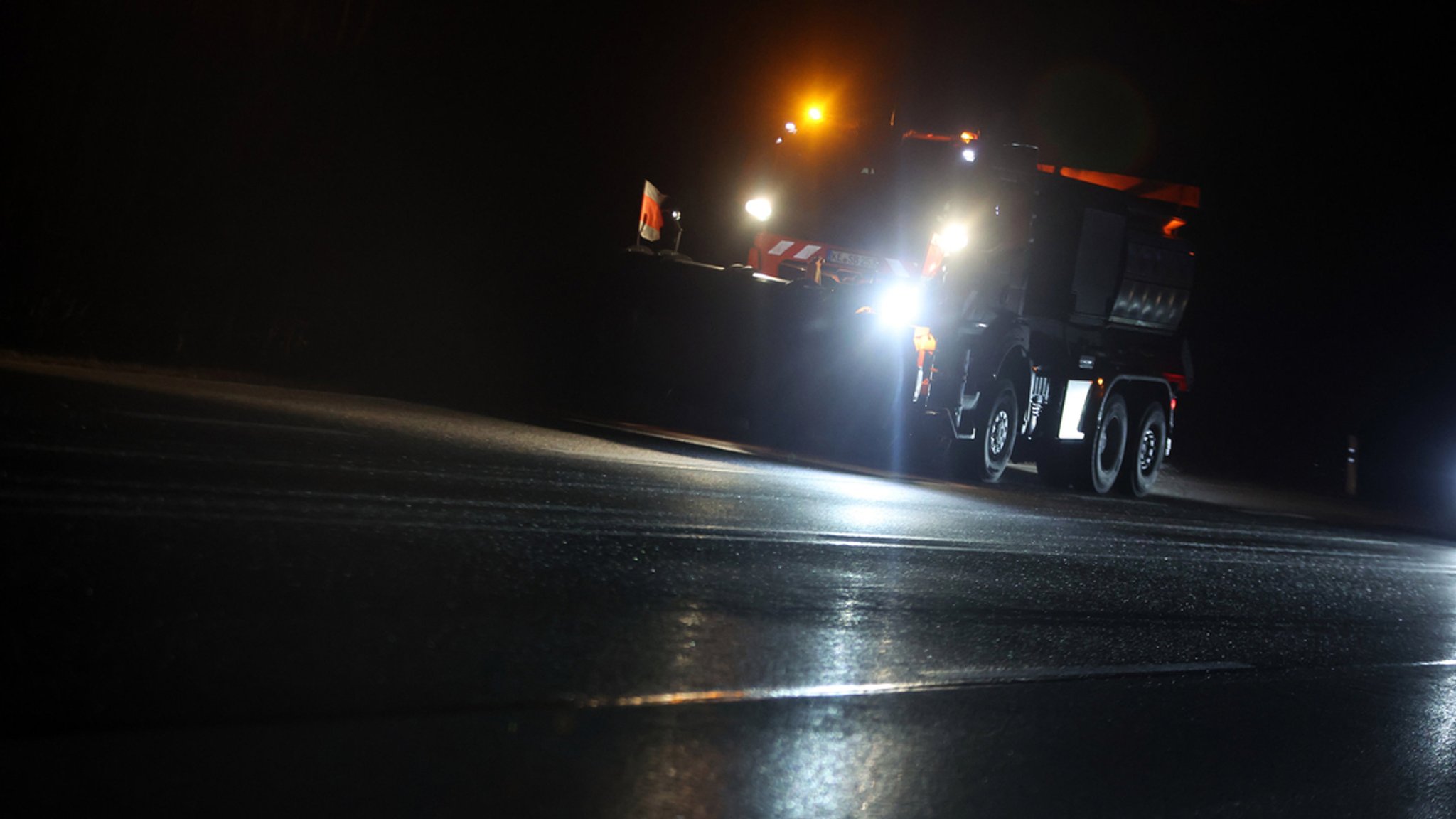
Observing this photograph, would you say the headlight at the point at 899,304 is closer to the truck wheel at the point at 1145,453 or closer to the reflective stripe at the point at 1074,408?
the reflective stripe at the point at 1074,408

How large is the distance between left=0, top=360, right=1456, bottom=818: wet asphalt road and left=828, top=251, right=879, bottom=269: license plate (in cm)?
756

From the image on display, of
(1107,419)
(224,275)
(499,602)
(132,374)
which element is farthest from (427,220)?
(499,602)

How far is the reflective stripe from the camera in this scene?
17266 millimetres

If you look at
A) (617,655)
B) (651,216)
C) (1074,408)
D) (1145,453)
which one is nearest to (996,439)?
(1074,408)

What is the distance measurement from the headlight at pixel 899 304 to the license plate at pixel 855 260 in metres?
0.86

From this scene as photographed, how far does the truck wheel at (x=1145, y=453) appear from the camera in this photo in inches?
744

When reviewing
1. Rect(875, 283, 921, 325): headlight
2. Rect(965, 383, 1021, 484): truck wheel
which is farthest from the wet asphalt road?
Rect(875, 283, 921, 325): headlight

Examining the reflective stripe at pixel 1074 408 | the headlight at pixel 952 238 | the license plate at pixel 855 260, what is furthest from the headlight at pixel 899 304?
the reflective stripe at pixel 1074 408

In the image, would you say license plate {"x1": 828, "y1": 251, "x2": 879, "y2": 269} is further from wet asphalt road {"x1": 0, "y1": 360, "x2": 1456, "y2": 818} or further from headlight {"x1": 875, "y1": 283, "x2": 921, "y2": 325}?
wet asphalt road {"x1": 0, "y1": 360, "x2": 1456, "y2": 818}

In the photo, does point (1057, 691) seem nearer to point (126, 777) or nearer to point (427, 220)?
point (126, 777)

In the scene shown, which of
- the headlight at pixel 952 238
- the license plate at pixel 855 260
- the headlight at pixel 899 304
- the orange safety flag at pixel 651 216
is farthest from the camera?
the orange safety flag at pixel 651 216

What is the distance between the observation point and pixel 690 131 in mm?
37188

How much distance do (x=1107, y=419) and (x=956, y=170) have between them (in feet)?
12.2

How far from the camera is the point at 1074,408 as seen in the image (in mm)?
17453
